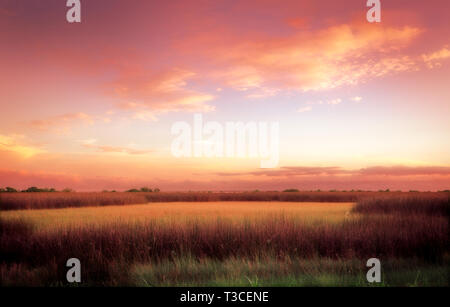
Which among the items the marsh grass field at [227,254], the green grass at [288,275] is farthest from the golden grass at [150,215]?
the green grass at [288,275]

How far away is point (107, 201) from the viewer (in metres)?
35.6

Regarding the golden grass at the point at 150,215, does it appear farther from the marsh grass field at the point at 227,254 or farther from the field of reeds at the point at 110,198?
the field of reeds at the point at 110,198

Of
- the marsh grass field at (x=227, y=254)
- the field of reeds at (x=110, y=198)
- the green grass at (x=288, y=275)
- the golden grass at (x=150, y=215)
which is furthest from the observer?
the field of reeds at (x=110, y=198)

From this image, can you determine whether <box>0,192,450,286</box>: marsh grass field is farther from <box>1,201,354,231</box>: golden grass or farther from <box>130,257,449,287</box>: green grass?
<box>1,201,354,231</box>: golden grass

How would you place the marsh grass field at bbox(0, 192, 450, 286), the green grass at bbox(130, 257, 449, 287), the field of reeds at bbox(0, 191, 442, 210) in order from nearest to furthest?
the green grass at bbox(130, 257, 449, 287) → the marsh grass field at bbox(0, 192, 450, 286) → the field of reeds at bbox(0, 191, 442, 210)

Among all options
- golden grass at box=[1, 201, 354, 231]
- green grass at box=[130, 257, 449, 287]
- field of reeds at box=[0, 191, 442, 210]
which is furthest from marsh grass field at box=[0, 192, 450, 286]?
field of reeds at box=[0, 191, 442, 210]

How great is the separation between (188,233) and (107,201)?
1100 inches

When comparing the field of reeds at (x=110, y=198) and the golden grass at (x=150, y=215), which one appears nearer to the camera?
the golden grass at (x=150, y=215)

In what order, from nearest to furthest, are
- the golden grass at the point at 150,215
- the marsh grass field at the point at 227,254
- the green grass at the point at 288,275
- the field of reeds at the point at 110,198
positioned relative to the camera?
the green grass at the point at 288,275 < the marsh grass field at the point at 227,254 < the golden grass at the point at 150,215 < the field of reeds at the point at 110,198

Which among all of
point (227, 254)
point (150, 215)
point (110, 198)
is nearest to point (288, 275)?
point (227, 254)

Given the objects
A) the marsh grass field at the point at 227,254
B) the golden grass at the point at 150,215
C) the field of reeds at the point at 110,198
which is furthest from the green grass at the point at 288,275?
the field of reeds at the point at 110,198

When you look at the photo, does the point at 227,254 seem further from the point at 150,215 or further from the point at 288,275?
the point at 150,215

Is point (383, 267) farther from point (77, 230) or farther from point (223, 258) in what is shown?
point (77, 230)
